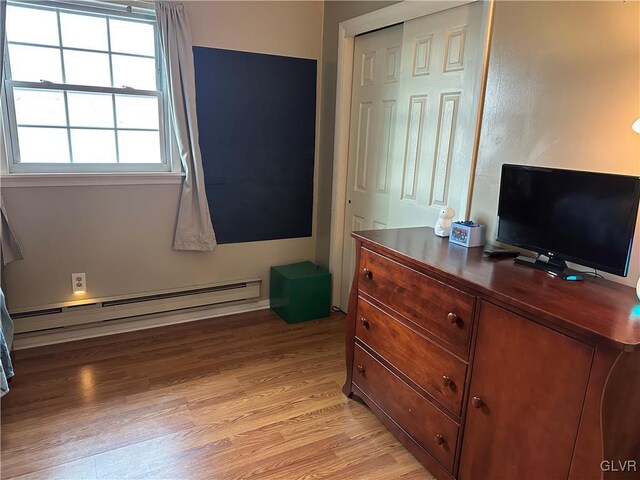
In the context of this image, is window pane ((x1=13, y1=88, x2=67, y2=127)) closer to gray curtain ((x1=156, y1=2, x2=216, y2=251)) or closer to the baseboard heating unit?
gray curtain ((x1=156, y1=2, x2=216, y2=251))

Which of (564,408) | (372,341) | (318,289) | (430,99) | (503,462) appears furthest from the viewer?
(318,289)

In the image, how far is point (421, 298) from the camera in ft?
5.76

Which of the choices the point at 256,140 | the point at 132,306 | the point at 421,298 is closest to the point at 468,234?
the point at 421,298

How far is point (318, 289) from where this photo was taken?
3.26 metres

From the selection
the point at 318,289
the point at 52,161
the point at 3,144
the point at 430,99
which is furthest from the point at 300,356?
the point at 3,144

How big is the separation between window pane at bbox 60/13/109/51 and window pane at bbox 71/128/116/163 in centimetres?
50

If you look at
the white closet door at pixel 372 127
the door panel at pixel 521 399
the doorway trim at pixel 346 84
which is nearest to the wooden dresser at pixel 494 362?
the door panel at pixel 521 399

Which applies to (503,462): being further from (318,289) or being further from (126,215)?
(126,215)

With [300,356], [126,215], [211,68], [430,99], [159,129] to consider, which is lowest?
[300,356]

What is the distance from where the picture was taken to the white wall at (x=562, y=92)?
154 centimetres

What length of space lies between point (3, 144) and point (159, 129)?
2.81 feet

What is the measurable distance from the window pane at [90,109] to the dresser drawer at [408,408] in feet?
6.77

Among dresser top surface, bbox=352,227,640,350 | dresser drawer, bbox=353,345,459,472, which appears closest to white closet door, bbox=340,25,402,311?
dresser top surface, bbox=352,227,640,350

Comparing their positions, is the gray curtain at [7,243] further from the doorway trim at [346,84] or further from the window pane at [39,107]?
the doorway trim at [346,84]
